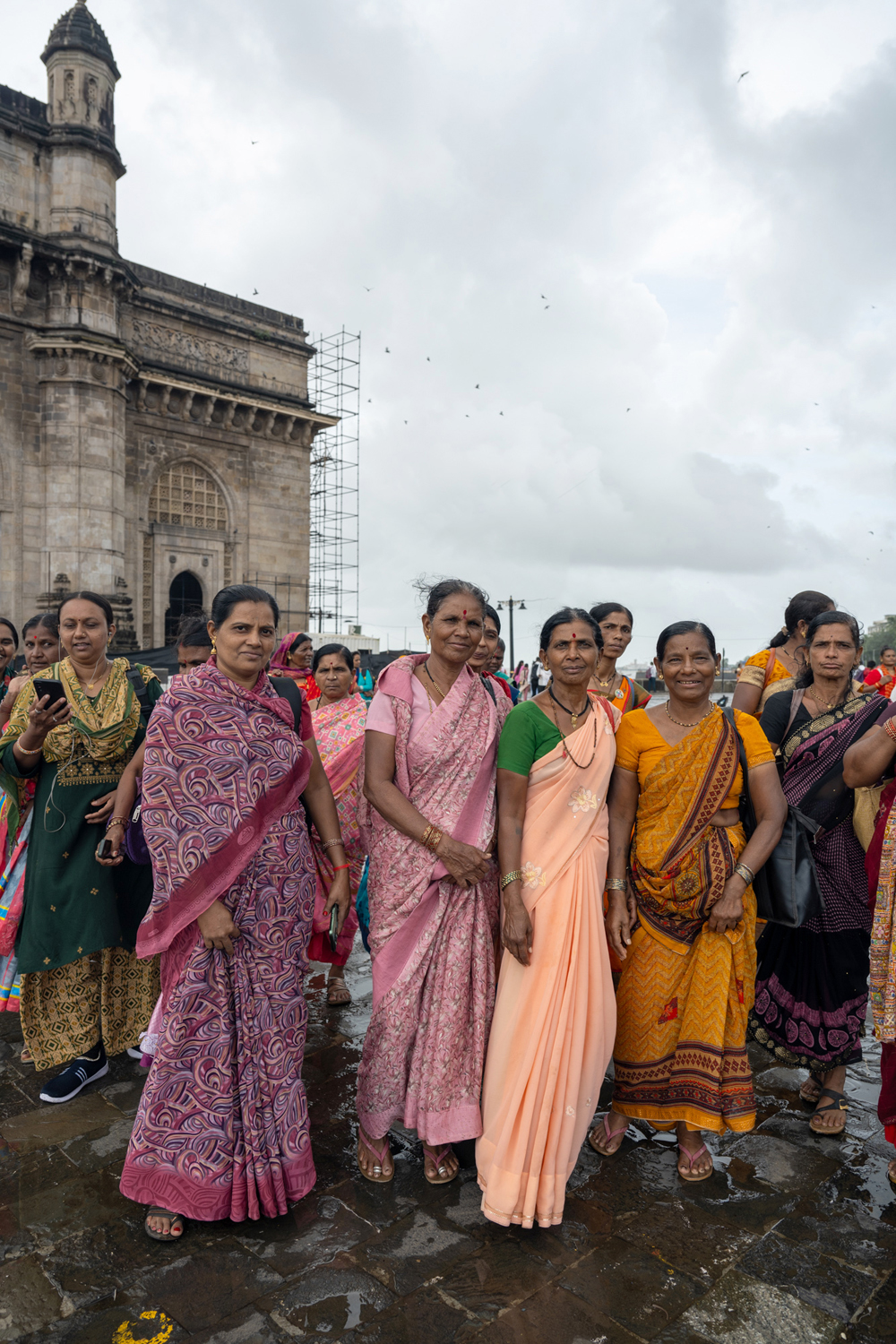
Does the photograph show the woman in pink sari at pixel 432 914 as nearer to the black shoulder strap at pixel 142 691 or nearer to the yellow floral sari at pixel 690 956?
the yellow floral sari at pixel 690 956

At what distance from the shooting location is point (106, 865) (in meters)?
3.34

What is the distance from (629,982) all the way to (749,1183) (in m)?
0.70

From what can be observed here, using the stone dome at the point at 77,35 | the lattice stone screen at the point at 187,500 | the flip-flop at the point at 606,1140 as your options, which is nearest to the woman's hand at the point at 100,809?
the flip-flop at the point at 606,1140

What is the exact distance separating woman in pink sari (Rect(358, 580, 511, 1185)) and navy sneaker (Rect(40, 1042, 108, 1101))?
1.27 metres

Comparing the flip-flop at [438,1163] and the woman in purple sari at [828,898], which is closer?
the flip-flop at [438,1163]

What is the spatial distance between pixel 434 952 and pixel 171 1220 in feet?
3.41

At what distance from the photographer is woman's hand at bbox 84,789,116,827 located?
3.29 metres

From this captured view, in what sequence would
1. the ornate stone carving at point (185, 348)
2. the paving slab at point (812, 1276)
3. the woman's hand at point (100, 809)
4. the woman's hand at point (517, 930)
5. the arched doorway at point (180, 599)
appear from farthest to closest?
the arched doorway at point (180, 599)
the ornate stone carving at point (185, 348)
the woman's hand at point (100, 809)
the woman's hand at point (517, 930)
the paving slab at point (812, 1276)

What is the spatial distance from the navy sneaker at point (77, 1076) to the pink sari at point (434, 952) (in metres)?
1.28

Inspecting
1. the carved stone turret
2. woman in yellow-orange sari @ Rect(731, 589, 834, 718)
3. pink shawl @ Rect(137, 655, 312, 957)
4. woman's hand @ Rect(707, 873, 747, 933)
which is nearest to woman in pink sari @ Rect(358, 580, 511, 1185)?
pink shawl @ Rect(137, 655, 312, 957)

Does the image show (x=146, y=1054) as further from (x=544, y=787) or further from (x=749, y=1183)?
(x=749, y=1183)

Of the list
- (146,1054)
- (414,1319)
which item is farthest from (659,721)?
(146,1054)

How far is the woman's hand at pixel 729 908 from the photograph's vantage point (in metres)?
2.60

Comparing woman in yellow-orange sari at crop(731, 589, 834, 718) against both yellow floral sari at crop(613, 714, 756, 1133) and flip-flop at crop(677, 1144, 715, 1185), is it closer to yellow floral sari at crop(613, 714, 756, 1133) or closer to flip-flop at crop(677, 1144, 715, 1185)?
yellow floral sari at crop(613, 714, 756, 1133)
